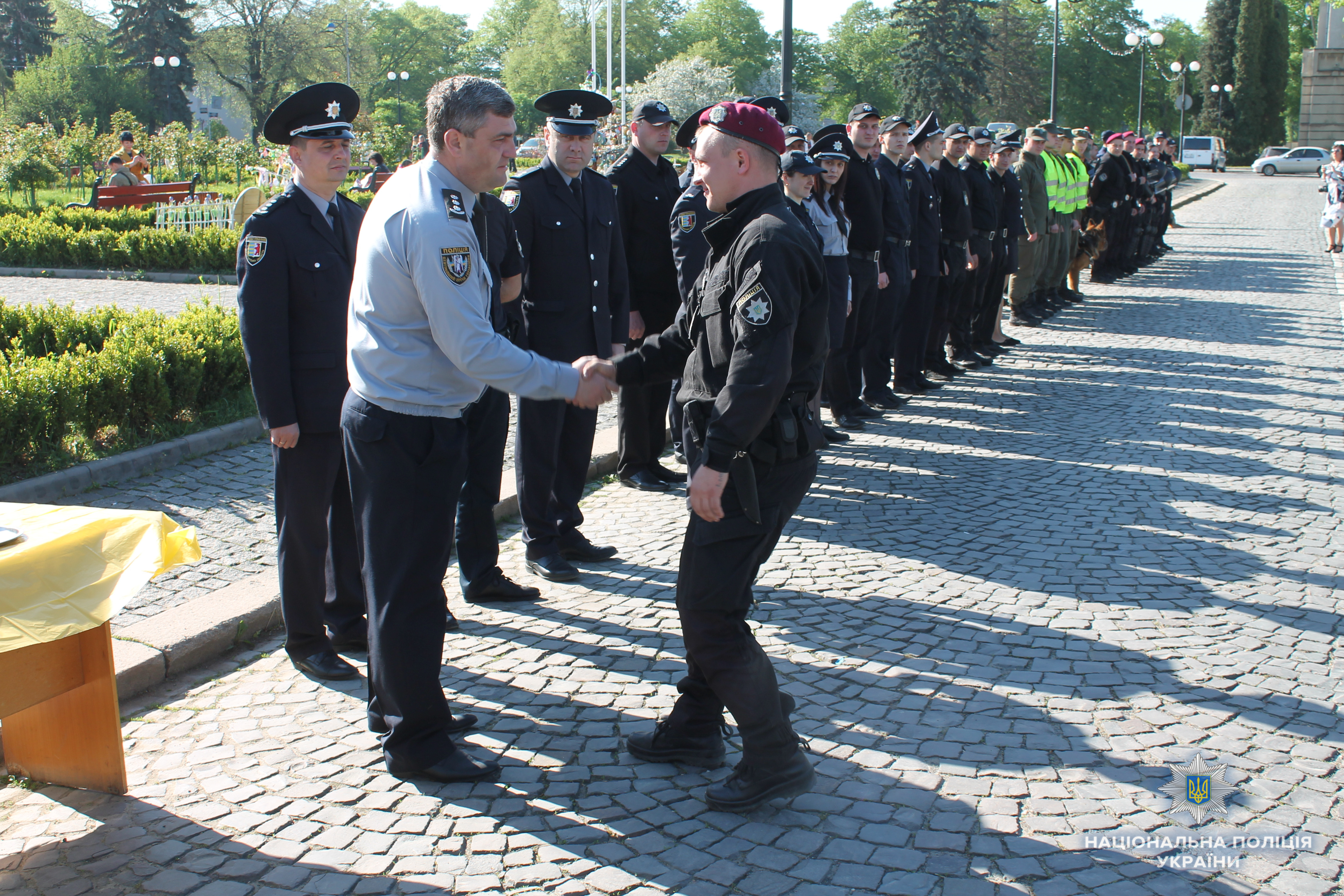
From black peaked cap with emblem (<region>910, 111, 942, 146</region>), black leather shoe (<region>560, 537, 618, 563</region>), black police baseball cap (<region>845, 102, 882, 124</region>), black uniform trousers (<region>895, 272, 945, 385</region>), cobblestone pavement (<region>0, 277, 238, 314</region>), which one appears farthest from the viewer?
cobblestone pavement (<region>0, 277, 238, 314</region>)

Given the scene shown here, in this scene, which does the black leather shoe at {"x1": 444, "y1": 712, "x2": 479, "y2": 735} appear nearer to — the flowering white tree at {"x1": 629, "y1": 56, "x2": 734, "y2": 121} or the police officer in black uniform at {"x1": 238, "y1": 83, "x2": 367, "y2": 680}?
the police officer in black uniform at {"x1": 238, "y1": 83, "x2": 367, "y2": 680}

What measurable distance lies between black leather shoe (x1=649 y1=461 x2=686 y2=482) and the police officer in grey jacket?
357 centimetres

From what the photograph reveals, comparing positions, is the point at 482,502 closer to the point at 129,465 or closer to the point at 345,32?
the point at 129,465

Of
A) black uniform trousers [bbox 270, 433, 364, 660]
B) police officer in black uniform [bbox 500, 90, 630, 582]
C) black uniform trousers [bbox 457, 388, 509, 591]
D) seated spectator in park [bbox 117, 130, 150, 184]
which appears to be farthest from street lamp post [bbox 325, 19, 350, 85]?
black uniform trousers [bbox 270, 433, 364, 660]

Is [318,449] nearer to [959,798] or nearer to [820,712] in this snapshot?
[820,712]

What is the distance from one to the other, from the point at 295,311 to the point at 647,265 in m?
3.02

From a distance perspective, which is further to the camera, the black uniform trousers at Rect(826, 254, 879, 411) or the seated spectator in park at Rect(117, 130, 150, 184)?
the seated spectator in park at Rect(117, 130, 150, 184)

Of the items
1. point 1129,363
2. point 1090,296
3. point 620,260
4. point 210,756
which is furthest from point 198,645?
point 1090,296

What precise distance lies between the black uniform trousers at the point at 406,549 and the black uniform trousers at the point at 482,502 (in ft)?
4.72

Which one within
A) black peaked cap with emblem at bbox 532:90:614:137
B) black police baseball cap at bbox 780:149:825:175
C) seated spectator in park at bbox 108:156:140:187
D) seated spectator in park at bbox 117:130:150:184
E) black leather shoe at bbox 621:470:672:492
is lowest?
black leather shoe at bbox 621:470:672:492

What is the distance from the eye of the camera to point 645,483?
7090 millimetres

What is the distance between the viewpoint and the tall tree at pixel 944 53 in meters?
66.2

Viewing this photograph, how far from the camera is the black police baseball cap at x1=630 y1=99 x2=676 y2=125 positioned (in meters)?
6.63

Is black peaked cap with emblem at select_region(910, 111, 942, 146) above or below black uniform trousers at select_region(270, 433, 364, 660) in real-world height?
above
